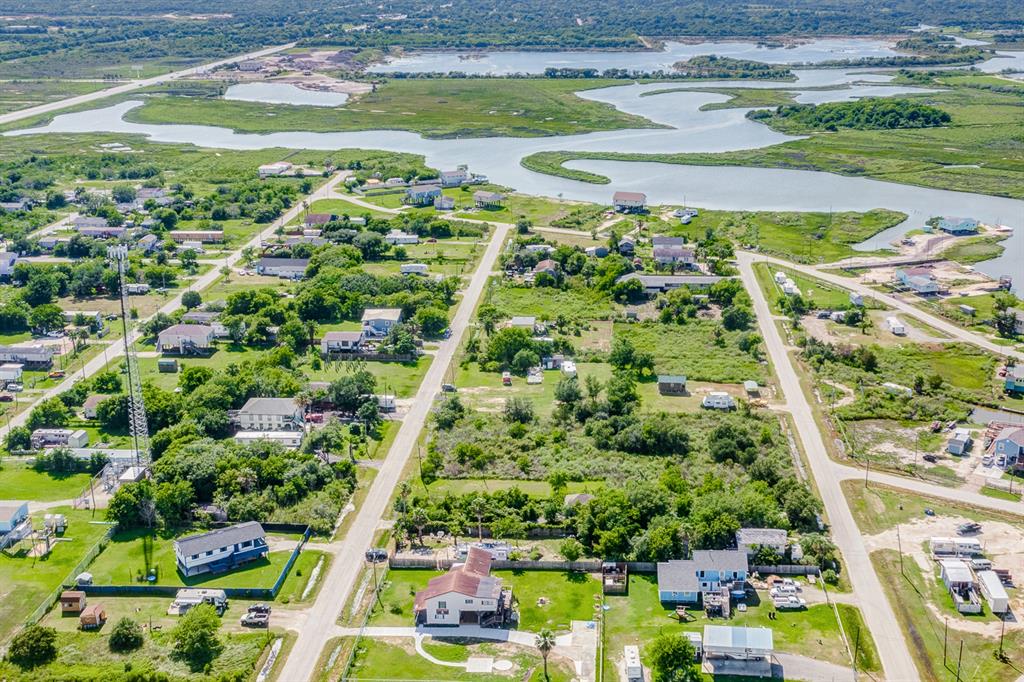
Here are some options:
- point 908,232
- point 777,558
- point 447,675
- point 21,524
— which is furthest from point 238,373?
point 908,232

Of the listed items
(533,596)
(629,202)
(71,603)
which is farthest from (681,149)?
(71,603)

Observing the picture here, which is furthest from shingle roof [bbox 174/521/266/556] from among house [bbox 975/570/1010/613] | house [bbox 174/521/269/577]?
house [bbox 975/570/1010/613]

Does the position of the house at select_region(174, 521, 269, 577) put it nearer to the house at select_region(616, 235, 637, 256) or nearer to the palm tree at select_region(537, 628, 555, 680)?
the palm tree at select_region(537, 628, 555, 680)

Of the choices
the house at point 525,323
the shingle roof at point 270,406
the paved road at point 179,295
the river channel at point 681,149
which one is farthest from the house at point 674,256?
the shingle roof at point 270,406

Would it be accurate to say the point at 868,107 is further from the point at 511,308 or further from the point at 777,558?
the point at 777,558

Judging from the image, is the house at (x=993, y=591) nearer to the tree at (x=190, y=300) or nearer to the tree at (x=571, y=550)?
the tree at (x=571, y=550)

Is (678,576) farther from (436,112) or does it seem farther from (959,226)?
(436,112)
